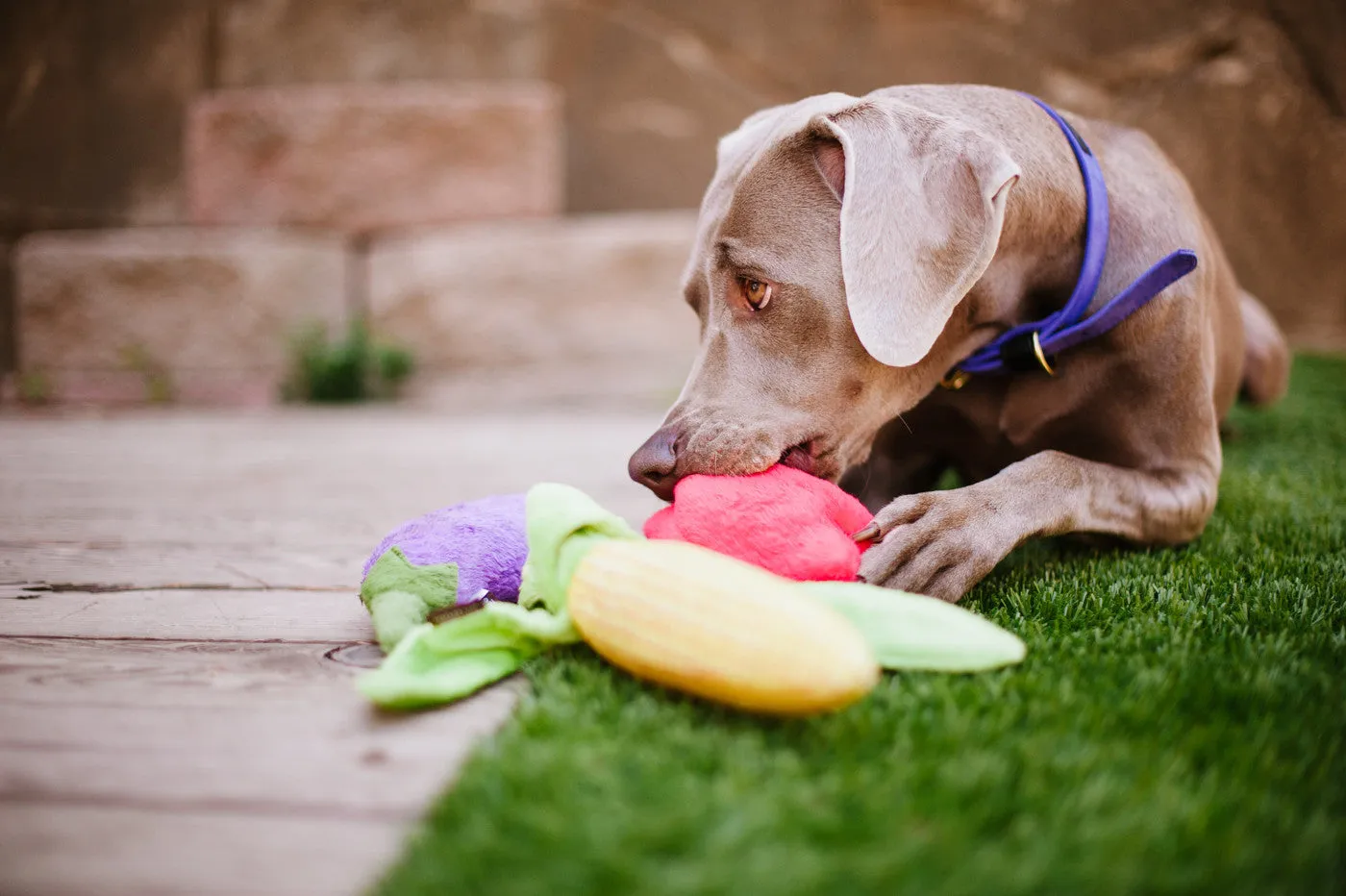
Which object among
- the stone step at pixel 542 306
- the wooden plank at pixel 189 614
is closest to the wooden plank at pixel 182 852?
the wooden plank at pixel 189 614

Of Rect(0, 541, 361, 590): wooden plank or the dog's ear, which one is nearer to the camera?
the dog's ear

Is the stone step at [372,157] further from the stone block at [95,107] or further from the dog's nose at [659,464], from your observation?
the dog's nose at [659,464]

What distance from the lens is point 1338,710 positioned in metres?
0.94

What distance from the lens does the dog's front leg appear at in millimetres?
1313

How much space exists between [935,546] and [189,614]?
3.54 ft

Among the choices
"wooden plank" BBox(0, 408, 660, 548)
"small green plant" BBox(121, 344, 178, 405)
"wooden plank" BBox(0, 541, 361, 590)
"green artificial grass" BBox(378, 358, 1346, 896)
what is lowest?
"small green plant" BBox(121, 344, 178, 405)

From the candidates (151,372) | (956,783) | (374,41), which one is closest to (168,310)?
(151,372)

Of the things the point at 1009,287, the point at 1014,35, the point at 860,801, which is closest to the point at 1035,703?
A: the point at 860,801

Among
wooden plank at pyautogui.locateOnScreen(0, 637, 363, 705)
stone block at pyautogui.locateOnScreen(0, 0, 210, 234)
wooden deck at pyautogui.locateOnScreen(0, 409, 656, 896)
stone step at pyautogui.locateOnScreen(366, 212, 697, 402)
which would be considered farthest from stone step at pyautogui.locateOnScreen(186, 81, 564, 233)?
wooden plank at pyautogui.locateOnScreen(0, 637, 363, 705)

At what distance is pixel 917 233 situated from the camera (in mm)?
1411

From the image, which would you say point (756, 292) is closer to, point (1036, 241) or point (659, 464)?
point (659, 464)

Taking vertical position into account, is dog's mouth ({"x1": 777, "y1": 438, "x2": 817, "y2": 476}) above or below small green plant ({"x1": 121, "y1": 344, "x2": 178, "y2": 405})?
above

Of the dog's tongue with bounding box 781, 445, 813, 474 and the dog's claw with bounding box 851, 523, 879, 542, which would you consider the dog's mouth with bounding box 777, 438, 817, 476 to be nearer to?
the dog's tongue with bounding box 781, 445, 813, 474

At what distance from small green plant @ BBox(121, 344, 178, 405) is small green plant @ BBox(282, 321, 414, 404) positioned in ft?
2.12
